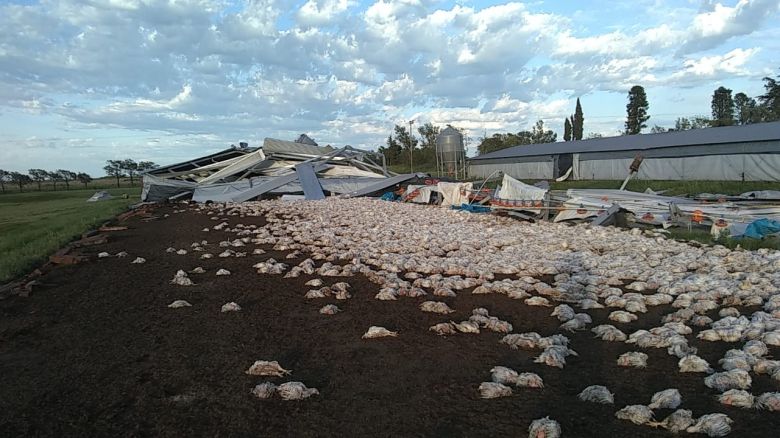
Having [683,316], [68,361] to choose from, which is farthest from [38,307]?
[683,316]

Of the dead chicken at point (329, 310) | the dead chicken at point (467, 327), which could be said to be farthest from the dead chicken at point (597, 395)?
the dead chicken at point (329, 310)

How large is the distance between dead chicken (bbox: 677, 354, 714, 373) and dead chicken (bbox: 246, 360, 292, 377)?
10.9 feet

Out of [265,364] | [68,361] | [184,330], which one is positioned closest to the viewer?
[265,364]

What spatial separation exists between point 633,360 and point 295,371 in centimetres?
291

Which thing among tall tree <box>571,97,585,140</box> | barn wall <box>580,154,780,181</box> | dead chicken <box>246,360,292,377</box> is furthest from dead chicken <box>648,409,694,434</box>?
tall tree <box>571,97,585,140</box>

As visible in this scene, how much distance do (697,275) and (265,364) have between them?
654 cm

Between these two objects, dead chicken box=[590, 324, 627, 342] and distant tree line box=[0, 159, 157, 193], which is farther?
distant tree line box=[0, 159, 157, 193]

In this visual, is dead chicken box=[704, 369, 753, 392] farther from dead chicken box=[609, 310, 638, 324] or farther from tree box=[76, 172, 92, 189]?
tree box=[76, 172, 92, 189]

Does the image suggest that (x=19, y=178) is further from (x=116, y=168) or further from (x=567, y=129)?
(x=567, y=129)

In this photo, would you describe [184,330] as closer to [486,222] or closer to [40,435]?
[40,435]

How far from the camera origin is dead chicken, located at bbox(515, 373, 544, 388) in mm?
4086

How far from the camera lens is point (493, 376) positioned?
14.1ft

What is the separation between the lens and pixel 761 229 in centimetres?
1132

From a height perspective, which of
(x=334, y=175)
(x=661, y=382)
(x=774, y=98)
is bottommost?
(x=661, y=382)
